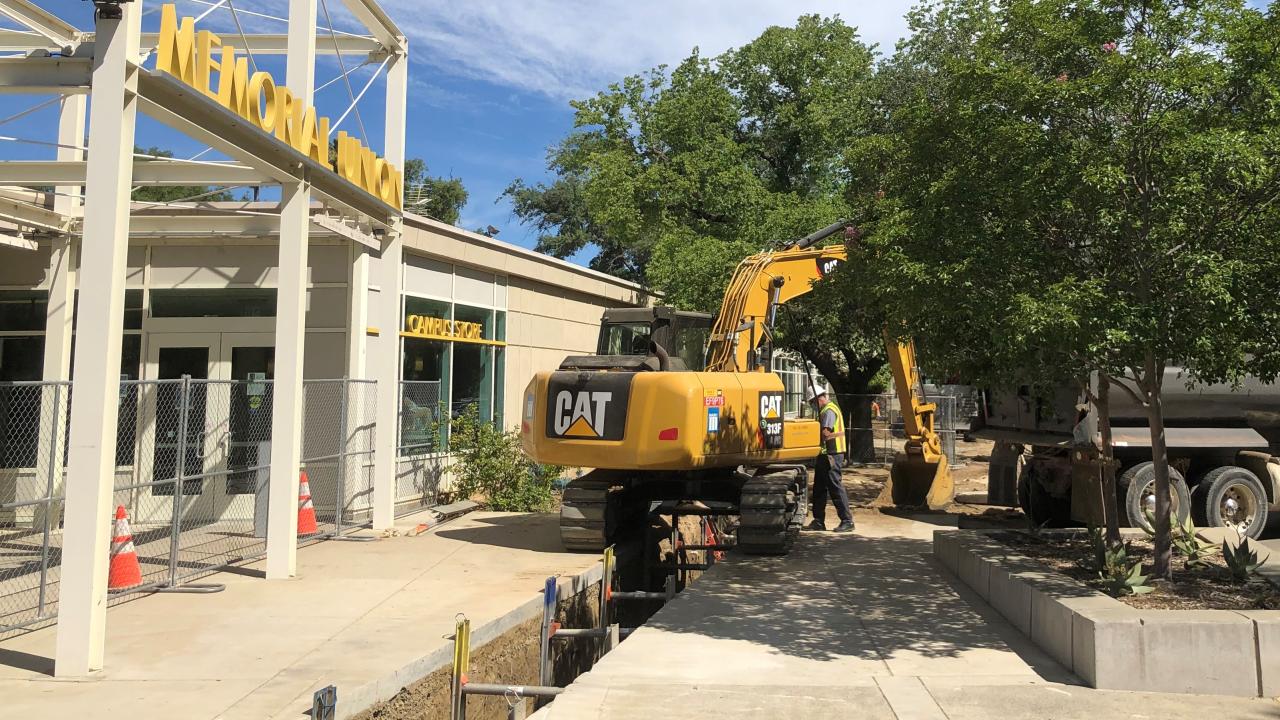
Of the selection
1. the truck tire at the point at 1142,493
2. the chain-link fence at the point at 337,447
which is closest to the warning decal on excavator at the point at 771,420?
the truck tire at the point at 1142,493

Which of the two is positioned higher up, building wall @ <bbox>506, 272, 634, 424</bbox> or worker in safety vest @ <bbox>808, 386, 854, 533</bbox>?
building wall @ <bbox>506, 272, 634, 424</bbox>

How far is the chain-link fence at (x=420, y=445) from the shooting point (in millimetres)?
14086

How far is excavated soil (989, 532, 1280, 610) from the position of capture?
22.4ft

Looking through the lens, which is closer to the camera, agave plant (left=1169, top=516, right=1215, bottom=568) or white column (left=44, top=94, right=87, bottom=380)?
agave plant (left=1169, top=516, right=1215, bottom=568)

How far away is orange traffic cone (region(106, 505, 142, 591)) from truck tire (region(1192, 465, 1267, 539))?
12.0 metres

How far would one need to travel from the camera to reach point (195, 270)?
43.5ft

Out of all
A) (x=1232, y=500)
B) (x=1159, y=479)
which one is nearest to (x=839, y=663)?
(x=1159, y=479)

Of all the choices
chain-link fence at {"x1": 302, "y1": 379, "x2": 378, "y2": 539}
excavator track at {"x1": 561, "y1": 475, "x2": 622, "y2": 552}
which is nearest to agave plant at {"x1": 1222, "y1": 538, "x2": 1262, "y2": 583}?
excavator track at {"x1": 561, "y1": 475, "x2": 622, "y2": 552}

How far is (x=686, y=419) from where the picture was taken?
33.9 feet

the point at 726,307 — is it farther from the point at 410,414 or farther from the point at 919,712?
the point at 919,712

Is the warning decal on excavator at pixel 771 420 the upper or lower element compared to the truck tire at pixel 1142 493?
upper

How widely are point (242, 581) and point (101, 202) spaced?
13.9ft

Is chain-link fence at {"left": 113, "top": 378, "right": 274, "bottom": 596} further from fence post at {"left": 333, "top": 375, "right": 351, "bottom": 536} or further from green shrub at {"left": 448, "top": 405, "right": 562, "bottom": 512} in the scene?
green shrub at {"left": 448, "top": 405, "right": 562, "bottom": 512}

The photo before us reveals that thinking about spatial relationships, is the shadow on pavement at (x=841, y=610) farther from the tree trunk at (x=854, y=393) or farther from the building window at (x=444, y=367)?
the tree trunk at (x=854, y=393)
